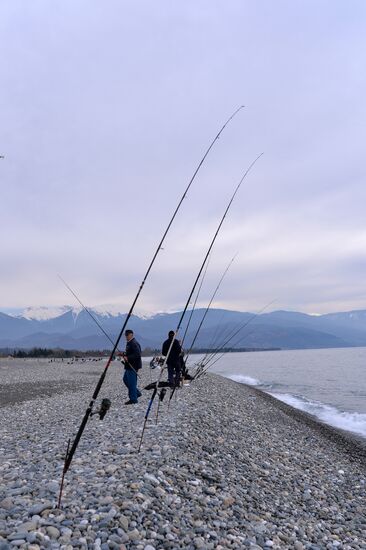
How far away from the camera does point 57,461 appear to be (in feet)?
26.0

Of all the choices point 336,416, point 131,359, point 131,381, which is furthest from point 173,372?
point 336,416

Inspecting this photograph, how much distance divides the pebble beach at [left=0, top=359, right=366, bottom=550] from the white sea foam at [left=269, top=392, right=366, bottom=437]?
1124 centimetres

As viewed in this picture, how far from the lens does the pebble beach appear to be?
541 centimetres

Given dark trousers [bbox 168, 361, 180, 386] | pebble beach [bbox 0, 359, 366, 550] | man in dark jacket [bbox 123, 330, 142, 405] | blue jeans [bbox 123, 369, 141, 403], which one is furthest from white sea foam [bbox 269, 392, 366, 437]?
man in dark jacket [bbox 123, 330, 142, 405]

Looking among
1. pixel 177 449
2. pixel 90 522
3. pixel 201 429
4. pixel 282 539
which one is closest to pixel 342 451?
pixel 201 429

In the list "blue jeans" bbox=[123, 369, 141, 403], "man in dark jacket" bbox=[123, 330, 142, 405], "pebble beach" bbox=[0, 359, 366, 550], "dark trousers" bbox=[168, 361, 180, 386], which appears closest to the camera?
"pebble beach" bbox=[0, 359, 366, 550]

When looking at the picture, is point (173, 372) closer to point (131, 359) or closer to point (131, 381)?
point (131, 381)

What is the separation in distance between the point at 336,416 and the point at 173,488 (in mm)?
23104

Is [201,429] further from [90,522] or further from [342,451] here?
[342,451]

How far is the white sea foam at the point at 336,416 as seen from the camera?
23234 mm

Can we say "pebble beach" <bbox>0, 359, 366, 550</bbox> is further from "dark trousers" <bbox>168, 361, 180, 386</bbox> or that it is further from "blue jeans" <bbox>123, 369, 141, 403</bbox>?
"dark trousers" <bbox>168, 361, 180, 386</bbox>

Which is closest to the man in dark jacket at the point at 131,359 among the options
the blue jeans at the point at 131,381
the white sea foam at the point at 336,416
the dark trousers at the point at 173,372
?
the blue jeans at the point at 131,381

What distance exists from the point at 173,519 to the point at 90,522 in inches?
44.2

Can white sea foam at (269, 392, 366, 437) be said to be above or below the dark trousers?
below
